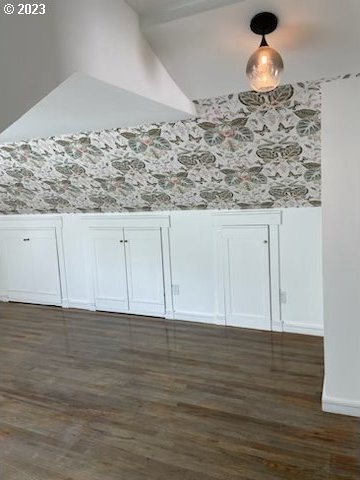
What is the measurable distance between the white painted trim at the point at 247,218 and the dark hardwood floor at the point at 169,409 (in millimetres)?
999

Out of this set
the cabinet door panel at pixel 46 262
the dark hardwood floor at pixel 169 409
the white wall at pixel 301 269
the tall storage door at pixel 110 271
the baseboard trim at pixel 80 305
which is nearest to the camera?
the dark hardwood floor at pixel 169 409

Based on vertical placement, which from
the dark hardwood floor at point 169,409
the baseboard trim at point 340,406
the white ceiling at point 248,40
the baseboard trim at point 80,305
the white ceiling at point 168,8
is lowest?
the dark hardwood floor at point 169,409

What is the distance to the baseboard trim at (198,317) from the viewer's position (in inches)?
155

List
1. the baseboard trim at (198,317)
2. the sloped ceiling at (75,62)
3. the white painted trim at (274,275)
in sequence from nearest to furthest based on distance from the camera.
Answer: the sloped ceiling at (75,62), the white painted trim at (274,275), the baseboard trim at (198,317)

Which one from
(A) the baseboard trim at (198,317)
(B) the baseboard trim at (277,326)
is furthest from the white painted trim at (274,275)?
(A) the baseboard trim at (198,317)

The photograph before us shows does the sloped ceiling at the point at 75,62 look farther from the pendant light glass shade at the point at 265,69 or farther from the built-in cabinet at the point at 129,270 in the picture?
the built-in cabinet at the point at 129,270

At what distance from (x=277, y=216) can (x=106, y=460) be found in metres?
2.32

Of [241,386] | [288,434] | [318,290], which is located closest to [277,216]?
[318,290]

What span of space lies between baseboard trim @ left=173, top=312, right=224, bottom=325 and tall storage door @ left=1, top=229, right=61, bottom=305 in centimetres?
159

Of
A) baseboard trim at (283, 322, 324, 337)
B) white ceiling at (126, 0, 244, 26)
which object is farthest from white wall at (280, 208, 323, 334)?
white ceiling at (126, 0, 244, 26)

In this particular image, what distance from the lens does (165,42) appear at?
1.92 metres

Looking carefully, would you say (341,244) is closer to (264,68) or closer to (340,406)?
(340,406)

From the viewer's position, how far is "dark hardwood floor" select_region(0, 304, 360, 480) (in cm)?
200

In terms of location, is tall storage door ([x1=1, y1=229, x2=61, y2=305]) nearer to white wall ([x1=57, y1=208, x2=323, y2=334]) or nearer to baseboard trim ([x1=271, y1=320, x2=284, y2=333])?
white wall ([x1=57, y1=208, x2=323, y2=334])
